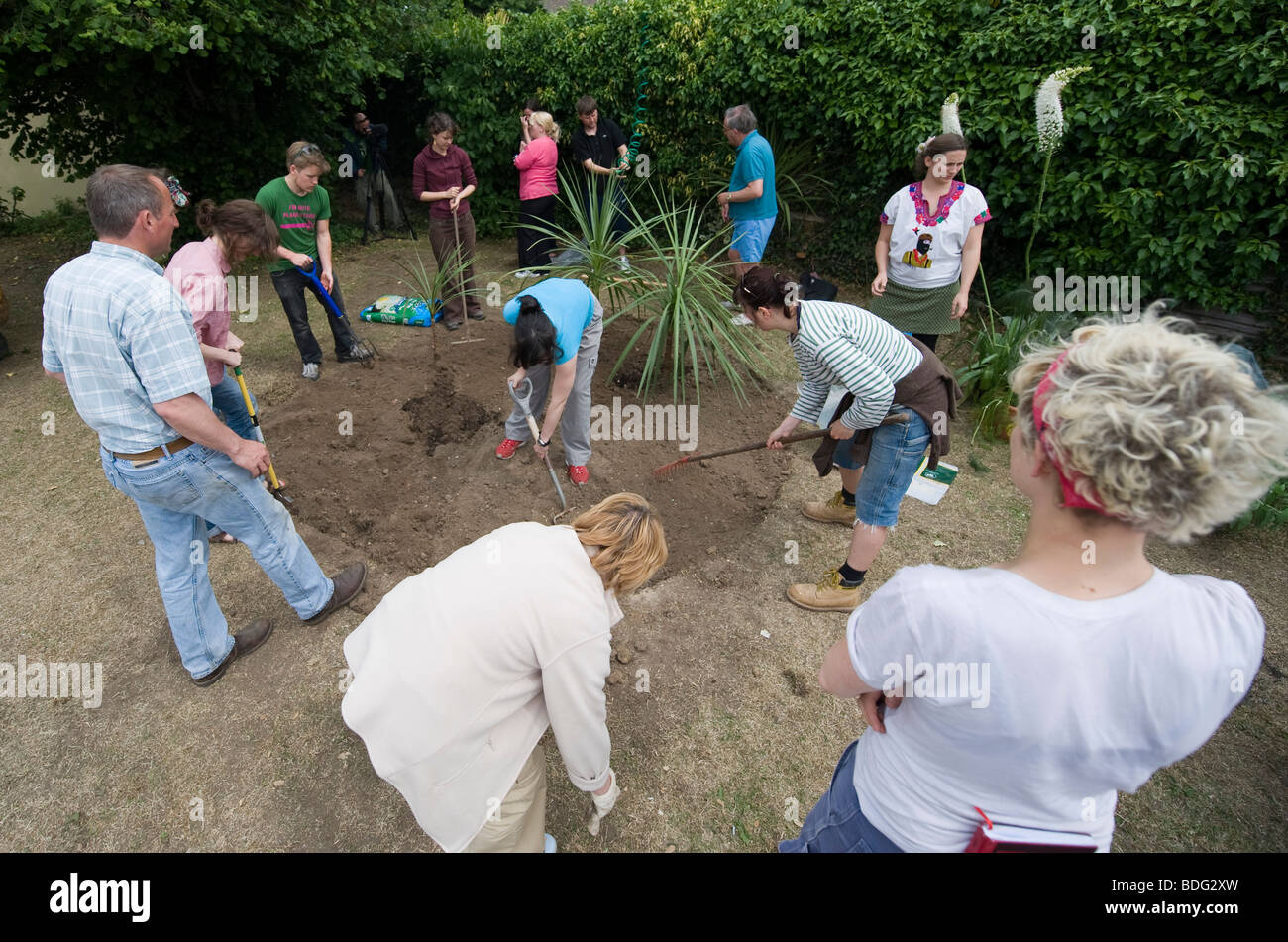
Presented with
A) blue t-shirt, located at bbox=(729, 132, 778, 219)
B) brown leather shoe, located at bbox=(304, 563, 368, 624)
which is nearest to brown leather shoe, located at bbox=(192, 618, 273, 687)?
brown leather shoe, located at bbox=(304, 563, 368, 624)

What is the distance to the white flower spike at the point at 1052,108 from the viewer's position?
4059 mm

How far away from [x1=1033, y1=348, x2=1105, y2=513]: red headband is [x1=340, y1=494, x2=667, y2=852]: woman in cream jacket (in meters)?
0.81

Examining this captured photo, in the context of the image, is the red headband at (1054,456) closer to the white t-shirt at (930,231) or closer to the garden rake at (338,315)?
the white t-shirt at (930,231)

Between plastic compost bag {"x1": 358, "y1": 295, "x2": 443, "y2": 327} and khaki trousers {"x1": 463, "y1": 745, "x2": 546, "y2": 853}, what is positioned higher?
khaki trousers {"x1": 463, "y1": 745, "x2": 546, "y2": 853}

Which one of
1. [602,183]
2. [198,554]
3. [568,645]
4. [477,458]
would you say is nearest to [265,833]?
[198,554]

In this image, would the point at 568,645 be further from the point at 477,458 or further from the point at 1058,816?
the point at 477,458

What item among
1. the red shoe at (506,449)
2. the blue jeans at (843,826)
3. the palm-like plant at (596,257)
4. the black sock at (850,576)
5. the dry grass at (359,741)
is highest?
the palm-like plant at (596,257)

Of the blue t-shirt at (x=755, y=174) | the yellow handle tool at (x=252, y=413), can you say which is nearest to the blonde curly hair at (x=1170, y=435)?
the yellow handle tool at (x=252, y=413)

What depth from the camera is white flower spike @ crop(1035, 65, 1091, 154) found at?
4.06 m

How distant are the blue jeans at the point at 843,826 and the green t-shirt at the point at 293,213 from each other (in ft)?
14.8

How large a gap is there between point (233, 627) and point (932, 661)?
9.57 feet

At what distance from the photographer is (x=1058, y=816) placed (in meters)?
1.07

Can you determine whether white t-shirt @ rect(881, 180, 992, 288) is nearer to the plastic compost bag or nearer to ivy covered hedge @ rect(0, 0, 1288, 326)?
ivy covered hedge @ rect(0, 0, 1288, 326)

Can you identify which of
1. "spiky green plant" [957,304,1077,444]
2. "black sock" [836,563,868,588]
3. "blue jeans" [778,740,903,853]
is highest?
"blue jeans" [778,740,903,853]
